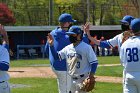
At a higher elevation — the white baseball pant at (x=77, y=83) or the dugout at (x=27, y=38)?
the white baseball pant at (x=77, y=83)

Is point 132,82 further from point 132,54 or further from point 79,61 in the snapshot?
point 79,61

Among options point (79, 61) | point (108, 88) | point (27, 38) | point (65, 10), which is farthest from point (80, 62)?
point (65, 10)

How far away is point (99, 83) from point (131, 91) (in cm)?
918

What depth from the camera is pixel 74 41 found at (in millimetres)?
7562

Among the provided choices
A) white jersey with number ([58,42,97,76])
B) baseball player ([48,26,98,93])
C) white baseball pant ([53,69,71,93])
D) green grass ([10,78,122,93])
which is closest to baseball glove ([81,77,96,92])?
baseball player ([48,26,98,93])

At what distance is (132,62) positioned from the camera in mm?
7059

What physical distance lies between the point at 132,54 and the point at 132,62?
0.13 metres

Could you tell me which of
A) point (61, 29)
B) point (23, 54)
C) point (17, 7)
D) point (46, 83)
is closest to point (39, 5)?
point (17, 7)

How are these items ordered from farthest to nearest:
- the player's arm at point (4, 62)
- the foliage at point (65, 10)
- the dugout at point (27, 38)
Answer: the foliage at point (65, 10) < the dugout at point (27, 38) < the player's arm at point (4, 62)

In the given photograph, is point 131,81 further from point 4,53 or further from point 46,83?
point 46,83

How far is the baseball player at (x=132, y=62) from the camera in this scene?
23.0 ft

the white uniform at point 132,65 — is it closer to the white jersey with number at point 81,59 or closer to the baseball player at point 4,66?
the white jersey with number at point 81,59

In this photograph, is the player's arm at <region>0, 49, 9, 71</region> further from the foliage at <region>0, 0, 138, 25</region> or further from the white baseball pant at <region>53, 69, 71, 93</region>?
the foliage at <region>0, 0, 138, 25</region>

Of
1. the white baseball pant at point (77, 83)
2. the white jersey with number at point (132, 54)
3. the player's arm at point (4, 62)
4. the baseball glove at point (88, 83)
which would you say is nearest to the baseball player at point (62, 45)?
the white baseball pant at point (77, 83)
